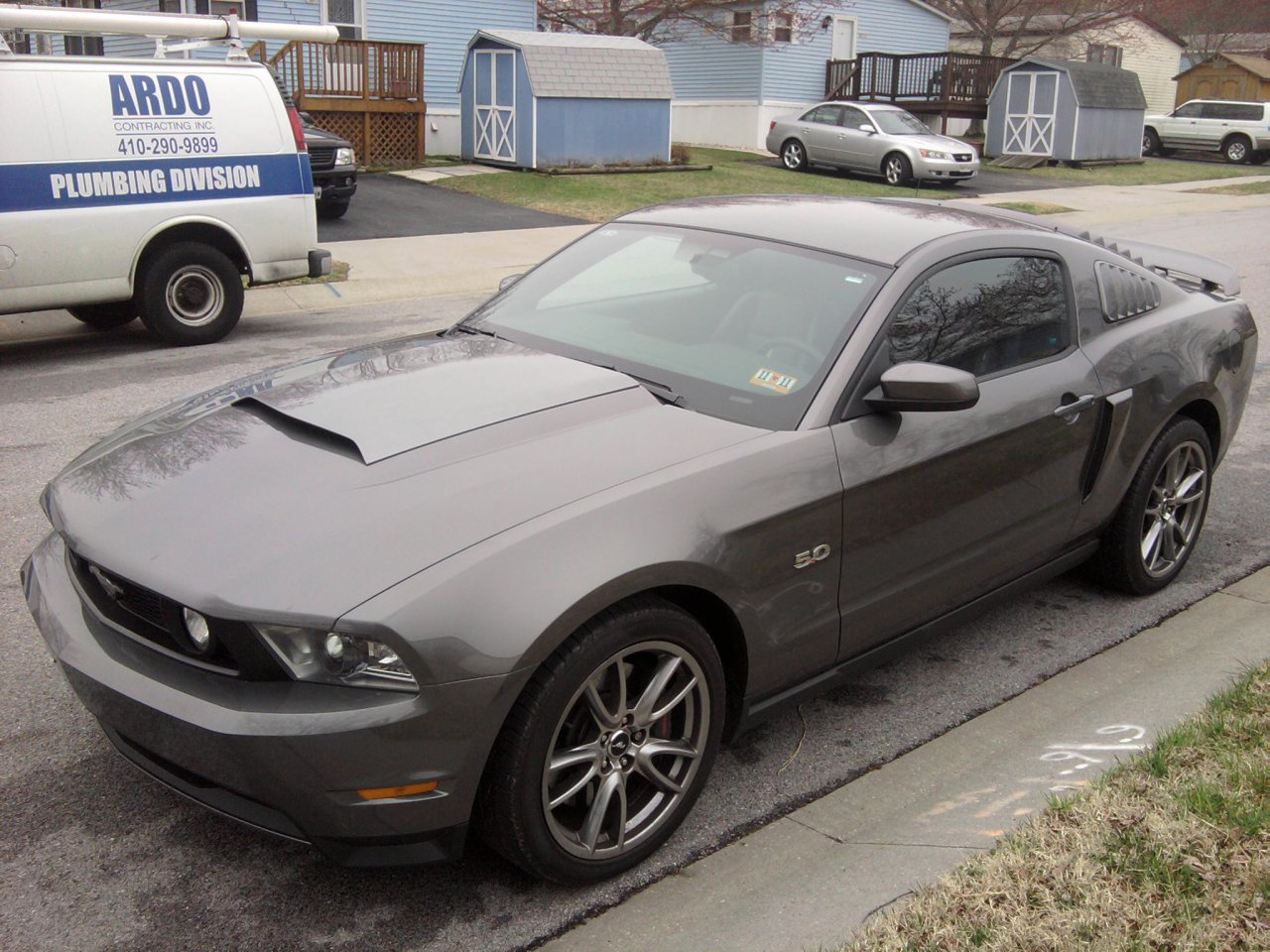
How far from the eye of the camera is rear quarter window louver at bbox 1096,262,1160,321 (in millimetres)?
4590

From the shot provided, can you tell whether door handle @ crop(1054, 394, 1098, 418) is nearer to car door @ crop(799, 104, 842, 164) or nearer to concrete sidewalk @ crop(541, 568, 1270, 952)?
concrete sidewalk @ crop(541, 568, 1270, 952)

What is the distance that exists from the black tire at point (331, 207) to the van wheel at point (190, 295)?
664cm

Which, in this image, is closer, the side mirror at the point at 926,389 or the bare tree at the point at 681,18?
the side mirror at the point at 926,389

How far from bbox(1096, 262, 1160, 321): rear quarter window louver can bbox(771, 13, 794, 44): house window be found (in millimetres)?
27645

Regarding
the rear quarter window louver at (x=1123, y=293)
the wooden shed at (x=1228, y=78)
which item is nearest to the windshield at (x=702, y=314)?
the rear quarter window louver at (x=1123, y=293)

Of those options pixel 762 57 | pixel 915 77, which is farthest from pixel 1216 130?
pixel 762 57

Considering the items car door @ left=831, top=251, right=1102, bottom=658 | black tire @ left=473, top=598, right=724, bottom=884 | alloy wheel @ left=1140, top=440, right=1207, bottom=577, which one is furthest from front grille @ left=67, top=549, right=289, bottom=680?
alloy wheel @ left=1140, top=440, right=1207, bottom=577

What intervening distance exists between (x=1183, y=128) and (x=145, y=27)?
34039mm

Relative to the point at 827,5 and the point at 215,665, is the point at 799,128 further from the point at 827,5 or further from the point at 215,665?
the point at 215,665

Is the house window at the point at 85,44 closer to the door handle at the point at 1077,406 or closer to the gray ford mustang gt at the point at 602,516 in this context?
the gray ford mustang gt at the point at 602,516

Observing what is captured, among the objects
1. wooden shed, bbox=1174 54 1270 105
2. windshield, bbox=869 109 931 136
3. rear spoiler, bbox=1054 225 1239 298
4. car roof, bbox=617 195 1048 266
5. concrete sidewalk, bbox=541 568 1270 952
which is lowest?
concrete sidewalk, bbox=541 568 1270 952

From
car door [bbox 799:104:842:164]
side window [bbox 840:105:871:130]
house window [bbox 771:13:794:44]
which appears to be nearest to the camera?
side window [bbox 840:105:871:130]

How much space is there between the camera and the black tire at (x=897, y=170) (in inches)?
950

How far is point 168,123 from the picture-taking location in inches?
361
